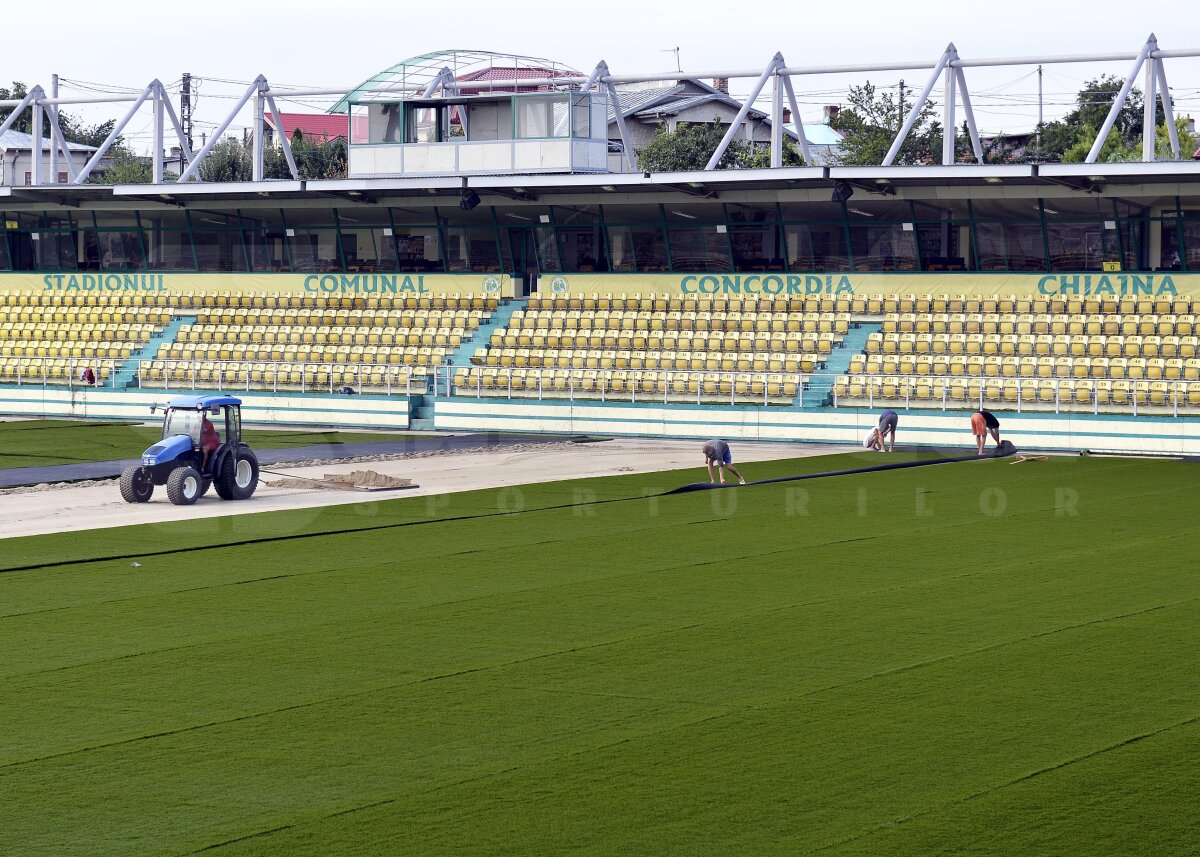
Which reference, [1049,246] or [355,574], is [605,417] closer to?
[1049,246]

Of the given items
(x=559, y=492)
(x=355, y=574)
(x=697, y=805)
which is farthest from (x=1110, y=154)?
(x=697, y=805)

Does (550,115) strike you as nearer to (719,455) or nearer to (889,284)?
(889,284)

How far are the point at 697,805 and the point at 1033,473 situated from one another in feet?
69.2

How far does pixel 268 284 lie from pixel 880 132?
44.0 meters

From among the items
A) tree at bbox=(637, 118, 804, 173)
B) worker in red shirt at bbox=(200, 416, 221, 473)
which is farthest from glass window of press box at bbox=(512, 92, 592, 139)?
tree at bbox=(637, 118, 804, 173)

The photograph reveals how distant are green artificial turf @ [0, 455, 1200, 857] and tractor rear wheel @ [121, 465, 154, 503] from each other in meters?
3.40

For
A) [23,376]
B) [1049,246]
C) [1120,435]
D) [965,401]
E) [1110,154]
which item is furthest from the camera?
[1110,154]

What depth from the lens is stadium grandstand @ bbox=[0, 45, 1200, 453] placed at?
122 feet

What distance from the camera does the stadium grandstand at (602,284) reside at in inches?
1465

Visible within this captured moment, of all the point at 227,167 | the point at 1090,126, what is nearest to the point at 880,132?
the point at 1090,126

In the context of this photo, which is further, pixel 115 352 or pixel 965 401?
pixel 115 352

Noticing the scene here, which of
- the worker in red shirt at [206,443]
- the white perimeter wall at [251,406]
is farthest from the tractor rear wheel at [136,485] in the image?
the white perimeter wall at [251,406]

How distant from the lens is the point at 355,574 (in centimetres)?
1705

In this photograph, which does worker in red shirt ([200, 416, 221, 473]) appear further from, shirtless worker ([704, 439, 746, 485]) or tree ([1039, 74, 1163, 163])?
tree ([1039, 74, 1163, 163])
